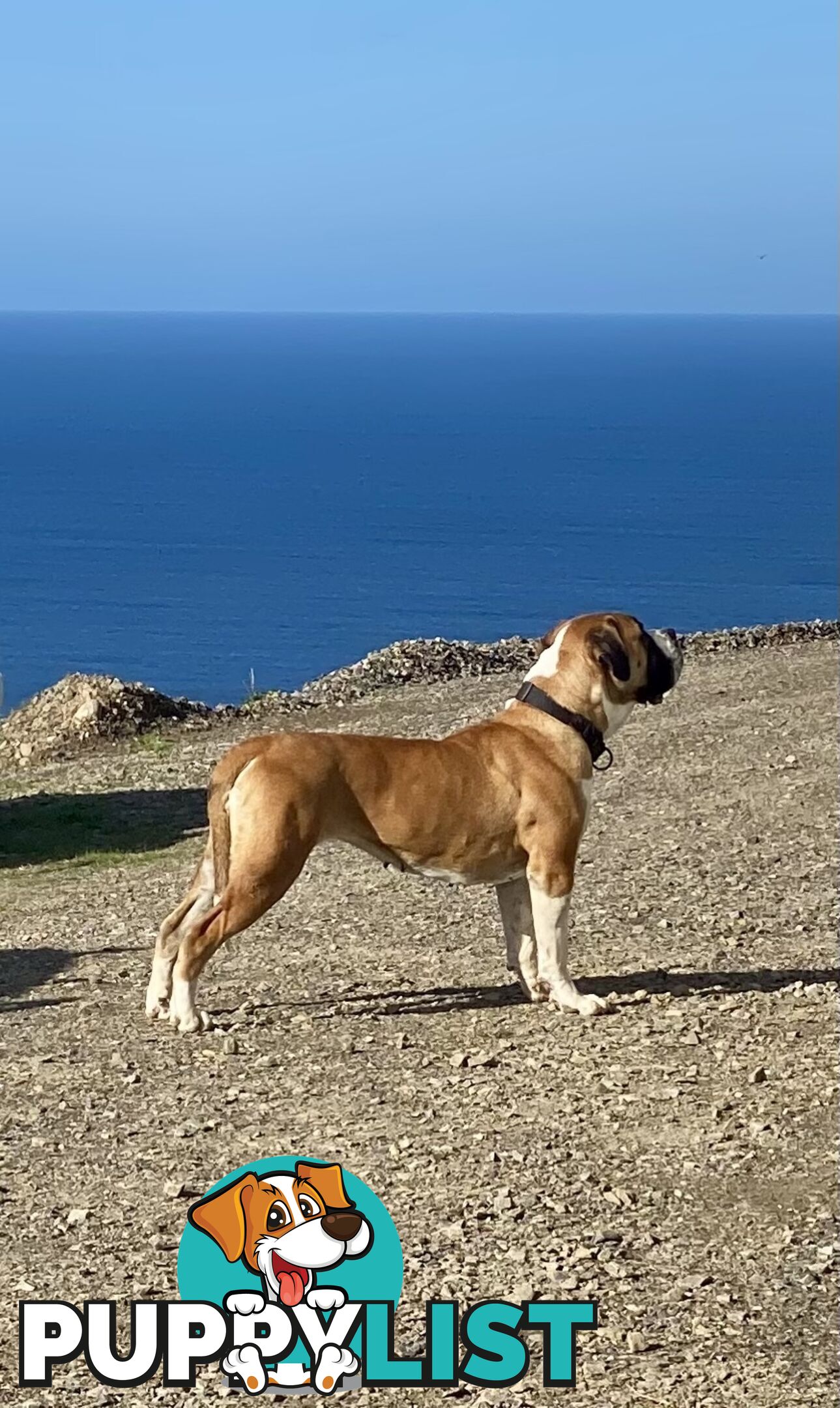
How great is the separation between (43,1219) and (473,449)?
161 meters

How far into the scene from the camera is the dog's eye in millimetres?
5953

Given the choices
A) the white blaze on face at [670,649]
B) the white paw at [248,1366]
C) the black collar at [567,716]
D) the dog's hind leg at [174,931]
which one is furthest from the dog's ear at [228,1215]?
the white blaze on face at [670,649]

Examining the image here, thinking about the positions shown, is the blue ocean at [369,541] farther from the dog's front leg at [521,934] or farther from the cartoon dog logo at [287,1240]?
the cartoon dog logo at [287,1240]

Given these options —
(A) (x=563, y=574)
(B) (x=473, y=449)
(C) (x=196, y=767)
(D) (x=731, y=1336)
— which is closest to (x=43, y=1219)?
(D) (x=731, y=1336)

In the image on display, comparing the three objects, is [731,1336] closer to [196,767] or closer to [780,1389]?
[780,1389]

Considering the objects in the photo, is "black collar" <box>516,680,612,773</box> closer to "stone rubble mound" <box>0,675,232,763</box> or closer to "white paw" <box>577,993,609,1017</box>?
"white paw" <box>577,993,609,1017</box>

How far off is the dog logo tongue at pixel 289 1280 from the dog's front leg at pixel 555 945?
3.20 m

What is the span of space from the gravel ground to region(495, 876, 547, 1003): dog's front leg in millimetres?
125

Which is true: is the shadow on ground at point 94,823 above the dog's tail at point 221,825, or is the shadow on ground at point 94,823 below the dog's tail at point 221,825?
below

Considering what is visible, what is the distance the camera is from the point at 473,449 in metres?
166

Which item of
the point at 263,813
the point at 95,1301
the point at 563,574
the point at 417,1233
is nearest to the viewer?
the point at 95,1301

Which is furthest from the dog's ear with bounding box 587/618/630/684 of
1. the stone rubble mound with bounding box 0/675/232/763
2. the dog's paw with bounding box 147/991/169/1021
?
the stone rubble mound with bounding box 0/675/232/763

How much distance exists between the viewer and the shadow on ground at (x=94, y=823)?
1391 centimetres

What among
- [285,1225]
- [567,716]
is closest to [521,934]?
[567,716]
